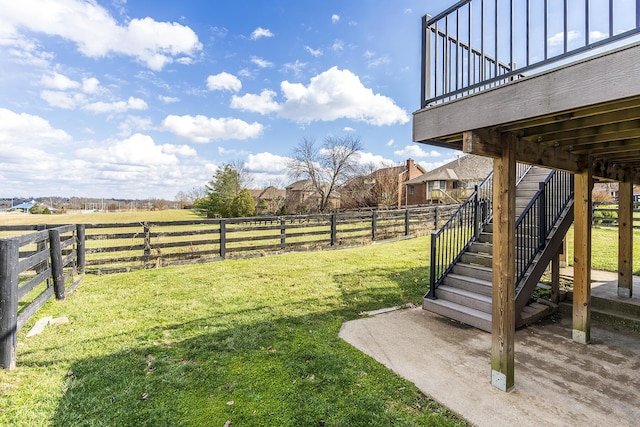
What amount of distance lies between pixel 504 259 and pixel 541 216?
243 cm

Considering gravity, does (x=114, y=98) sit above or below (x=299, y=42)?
below

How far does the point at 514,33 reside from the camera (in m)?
2.25

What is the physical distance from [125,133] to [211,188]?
535 inches

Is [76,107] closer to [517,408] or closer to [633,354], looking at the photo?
[517,408]

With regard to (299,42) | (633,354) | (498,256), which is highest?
(299,42)

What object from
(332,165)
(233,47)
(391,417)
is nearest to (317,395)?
(391,417)

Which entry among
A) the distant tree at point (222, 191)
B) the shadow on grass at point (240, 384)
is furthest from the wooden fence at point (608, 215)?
the distant tree at point (222, 191)

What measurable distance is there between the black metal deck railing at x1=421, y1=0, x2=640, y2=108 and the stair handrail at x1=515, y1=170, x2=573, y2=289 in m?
2.27

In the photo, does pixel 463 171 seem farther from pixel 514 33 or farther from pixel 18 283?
pixel 18 283

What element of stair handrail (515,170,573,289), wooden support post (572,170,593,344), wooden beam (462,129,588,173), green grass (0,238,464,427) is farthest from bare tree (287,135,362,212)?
wooden beam (462,129,588,173)

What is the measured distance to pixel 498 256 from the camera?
8.03 feet

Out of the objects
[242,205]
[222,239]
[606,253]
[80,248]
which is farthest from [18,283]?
[242,205]

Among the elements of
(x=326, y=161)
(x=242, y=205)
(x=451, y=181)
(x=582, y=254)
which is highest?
(x=326, y=161)

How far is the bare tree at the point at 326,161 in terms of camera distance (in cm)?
2656
